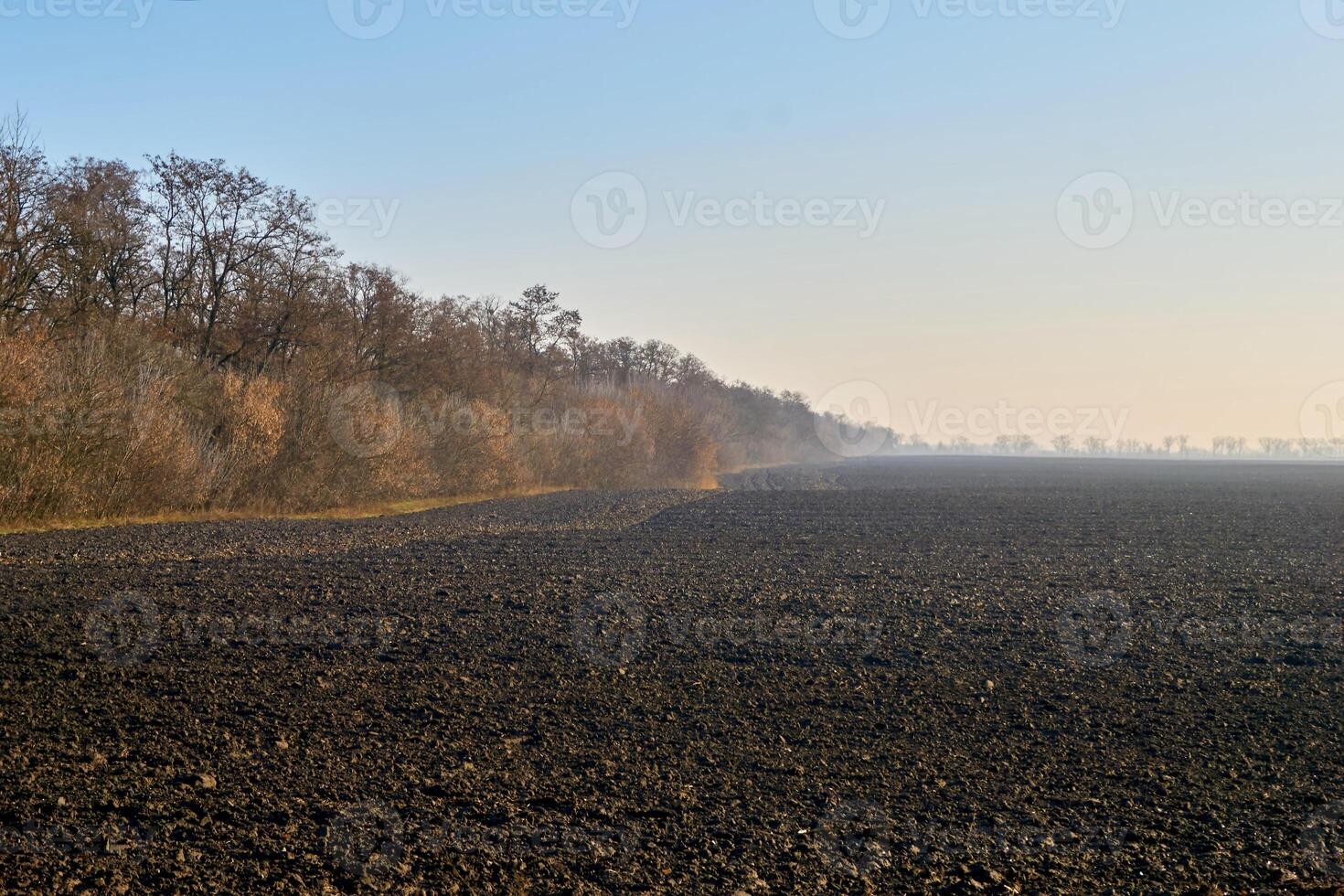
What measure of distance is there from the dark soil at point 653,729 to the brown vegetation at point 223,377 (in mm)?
6594

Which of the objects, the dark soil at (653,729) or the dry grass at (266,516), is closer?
the dark soil at (653,729)

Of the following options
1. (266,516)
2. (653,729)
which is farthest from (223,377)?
(653,729)

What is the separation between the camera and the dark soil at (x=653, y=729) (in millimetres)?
5492

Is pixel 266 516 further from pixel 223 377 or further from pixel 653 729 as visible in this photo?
pixel 653 729

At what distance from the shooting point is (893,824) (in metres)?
6.14

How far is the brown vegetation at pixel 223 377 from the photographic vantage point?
22.9 m

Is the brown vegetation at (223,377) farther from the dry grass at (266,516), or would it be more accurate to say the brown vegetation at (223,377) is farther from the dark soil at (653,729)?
the dark soil at (653,729)

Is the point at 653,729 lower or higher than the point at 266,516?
lower

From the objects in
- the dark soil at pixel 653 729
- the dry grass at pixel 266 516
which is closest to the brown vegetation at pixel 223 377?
the dry grass at pixel 266 516

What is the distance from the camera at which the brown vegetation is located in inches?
900

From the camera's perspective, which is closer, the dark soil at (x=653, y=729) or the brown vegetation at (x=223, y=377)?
the dark soil at (x=653, y=729)

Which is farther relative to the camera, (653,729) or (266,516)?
(266,516)

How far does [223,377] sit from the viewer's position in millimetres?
29109

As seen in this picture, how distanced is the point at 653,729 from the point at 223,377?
24.8 metres
